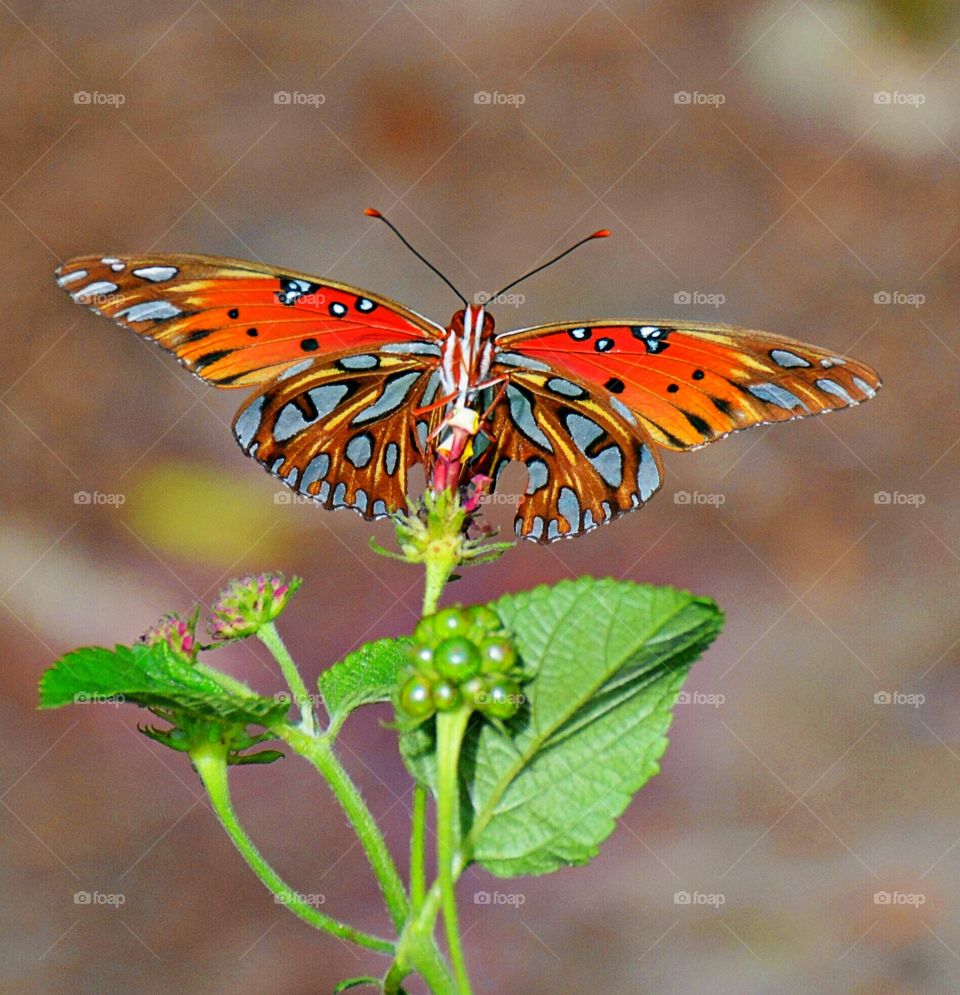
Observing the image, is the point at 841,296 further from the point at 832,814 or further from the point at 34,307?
the point at 34,307

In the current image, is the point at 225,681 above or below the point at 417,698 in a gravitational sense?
below

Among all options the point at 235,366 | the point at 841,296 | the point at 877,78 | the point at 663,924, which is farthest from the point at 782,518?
the point at 235,366

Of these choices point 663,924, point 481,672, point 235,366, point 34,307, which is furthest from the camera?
point 34,307

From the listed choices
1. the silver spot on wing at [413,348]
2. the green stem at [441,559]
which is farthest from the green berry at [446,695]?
the silver spot on wing at [413,348]

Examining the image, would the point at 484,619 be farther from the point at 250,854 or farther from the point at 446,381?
the point at 446,381

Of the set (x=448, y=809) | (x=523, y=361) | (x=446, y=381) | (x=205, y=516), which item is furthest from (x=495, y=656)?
(x=205, y=516)

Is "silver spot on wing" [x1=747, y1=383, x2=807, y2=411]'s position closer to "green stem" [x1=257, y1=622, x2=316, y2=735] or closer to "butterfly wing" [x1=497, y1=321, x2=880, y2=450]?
"butterfly wing" [x1=497, y1=321, x2=880, y2=450]

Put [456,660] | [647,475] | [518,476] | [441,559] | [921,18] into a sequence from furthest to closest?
[921,18] < [518,476] < [647,475] < [441,559] < [456,660]
